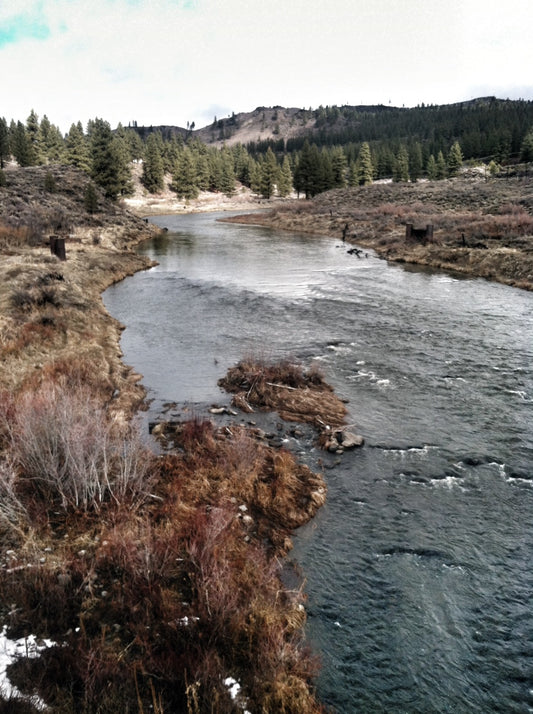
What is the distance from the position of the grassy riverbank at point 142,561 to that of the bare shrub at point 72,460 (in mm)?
35

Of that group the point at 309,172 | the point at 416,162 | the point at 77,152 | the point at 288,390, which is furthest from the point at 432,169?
the point at 288,390

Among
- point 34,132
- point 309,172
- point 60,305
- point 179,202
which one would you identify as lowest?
point 60,305

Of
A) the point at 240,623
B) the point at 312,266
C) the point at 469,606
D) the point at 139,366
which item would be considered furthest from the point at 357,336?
the point at 312,266

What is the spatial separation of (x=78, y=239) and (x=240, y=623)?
38.9 m

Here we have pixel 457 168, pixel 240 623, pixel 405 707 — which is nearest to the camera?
pixel 405 707

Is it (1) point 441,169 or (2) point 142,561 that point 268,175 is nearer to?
(1) point 441,169

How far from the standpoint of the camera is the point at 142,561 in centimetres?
664

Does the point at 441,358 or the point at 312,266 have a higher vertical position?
the point at 312,266

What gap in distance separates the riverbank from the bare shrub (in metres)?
26.5

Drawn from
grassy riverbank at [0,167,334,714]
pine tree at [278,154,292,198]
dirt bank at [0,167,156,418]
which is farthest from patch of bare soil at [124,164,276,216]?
grassy riverbank at [0,167,334,714]

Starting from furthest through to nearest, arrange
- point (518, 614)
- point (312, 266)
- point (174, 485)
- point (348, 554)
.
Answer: point (312, 266)
point (174, 485)
point (348, 554)
point (518, 614)

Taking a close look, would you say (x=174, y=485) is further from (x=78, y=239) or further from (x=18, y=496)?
(x=78, y=239)

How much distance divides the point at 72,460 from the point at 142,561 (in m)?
2.18

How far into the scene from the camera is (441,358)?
1677 cm
